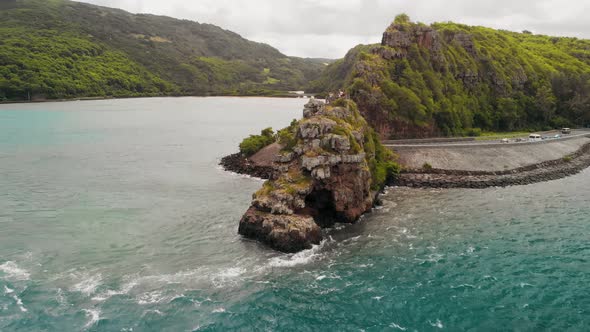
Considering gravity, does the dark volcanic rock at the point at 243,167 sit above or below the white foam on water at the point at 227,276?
above

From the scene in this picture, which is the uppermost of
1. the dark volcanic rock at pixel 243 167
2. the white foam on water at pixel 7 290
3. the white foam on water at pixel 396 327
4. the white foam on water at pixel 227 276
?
the dark volcanic rock at pixel 243 167

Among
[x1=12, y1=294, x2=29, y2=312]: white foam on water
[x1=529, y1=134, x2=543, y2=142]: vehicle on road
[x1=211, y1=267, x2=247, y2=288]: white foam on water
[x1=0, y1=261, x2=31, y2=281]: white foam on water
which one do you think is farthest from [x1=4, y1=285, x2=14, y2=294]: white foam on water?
[x1=529, y1=134, x2=543, y2=142]: vehicle on road

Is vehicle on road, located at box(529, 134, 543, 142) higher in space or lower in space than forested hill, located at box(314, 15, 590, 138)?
lower

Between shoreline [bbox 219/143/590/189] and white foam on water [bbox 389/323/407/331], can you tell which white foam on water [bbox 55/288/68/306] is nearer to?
white foam on water [bbox 389/323/407/331]

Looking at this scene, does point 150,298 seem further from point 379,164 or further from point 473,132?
point 473,132

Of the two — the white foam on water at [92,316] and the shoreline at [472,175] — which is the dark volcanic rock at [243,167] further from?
the white foam on water at [92,316]

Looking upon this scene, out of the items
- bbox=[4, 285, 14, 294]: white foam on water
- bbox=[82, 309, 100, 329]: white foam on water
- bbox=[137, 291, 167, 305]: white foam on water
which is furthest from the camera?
bbox=[4, 285, 14, 294]: white foam on water

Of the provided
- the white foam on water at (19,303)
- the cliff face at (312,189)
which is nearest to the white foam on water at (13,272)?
the white foam on water at (19,303)

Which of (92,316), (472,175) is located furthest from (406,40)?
(92,316)
